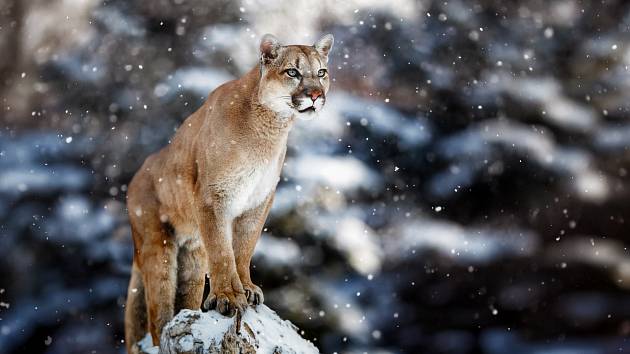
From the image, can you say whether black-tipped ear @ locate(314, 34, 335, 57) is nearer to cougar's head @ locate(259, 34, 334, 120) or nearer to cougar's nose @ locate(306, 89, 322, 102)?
cougar's head @ locate(259, 34, 334, 120)

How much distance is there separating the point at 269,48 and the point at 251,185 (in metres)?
1.01

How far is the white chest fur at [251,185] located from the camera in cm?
488

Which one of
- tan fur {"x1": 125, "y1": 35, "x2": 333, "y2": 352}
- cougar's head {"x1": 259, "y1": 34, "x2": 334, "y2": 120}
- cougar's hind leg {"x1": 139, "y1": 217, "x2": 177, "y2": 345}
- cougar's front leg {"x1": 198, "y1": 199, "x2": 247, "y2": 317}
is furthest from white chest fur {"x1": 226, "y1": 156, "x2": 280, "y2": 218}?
cougar's hind leg {"x1": 139, "y1": 217, "x2": 177, "y2": 345}

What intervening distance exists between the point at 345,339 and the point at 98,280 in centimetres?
368

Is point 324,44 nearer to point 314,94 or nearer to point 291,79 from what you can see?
point 291,79

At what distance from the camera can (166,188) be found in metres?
5.36

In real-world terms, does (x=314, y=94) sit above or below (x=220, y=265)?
above

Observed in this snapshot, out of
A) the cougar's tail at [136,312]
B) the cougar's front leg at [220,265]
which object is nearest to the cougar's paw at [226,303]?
the cougar's front leg at [220,265]

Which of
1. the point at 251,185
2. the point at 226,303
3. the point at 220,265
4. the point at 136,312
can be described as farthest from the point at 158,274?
the point at 251,185

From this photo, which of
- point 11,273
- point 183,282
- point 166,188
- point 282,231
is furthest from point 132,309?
point 11,273

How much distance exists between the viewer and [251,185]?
16.1 feet

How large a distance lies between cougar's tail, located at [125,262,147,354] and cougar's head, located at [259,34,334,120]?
5.85ft

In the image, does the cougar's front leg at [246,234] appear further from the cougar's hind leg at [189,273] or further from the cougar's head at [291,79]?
the cougar's head at [291,79]

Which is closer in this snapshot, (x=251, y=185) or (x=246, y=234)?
(x=251, y=185)
